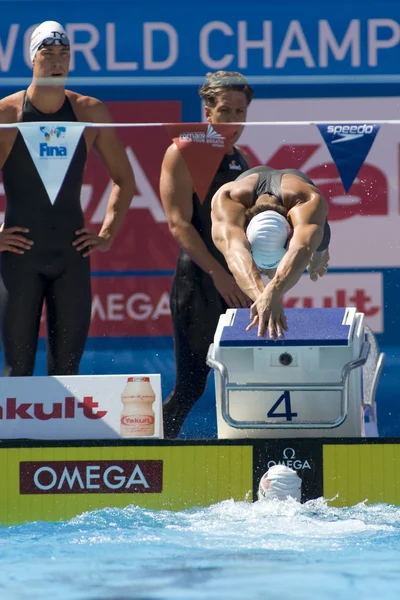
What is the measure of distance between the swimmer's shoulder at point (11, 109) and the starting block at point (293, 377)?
1.62 m

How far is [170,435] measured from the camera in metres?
6.44

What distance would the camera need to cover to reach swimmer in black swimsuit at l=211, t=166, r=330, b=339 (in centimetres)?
554

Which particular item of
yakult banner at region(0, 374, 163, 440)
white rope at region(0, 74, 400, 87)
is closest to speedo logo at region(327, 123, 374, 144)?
white rope at region(0, 74, 400, 87)

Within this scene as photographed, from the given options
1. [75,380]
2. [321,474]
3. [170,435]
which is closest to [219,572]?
[321,474]

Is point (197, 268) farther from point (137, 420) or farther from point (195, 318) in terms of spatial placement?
point (137, 420)


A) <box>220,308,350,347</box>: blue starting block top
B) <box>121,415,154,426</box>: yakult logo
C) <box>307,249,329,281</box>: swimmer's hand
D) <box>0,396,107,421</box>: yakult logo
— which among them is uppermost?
<box>307,249,329,281</box>: swimmer's hand

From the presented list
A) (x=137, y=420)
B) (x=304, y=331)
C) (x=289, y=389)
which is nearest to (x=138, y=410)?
(x=137, y=420)

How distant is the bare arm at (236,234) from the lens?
18.6ft

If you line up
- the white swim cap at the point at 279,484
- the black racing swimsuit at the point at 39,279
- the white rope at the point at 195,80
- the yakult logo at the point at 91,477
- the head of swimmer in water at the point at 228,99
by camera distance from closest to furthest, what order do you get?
the white swim cap at the point at 279,484
the yakult logo at the point at 91,477
the black racing swimsuit at the point at 39,279
the head of swimmer in water at the point at 228,99
the white rope at the point at 195,80

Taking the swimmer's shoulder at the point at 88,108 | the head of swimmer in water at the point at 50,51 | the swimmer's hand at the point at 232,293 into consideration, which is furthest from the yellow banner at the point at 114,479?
the head of swimmer in water at the point at 50,51

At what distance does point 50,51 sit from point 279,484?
8.23 feet

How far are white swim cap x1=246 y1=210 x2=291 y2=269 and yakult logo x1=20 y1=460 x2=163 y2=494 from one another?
1.08 m

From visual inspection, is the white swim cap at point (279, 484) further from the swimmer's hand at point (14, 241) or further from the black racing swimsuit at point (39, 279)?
the swimmer's hand at point (14, 241)

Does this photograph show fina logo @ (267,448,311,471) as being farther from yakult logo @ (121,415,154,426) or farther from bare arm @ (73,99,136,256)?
bare arm @ (73,99,136,256)
